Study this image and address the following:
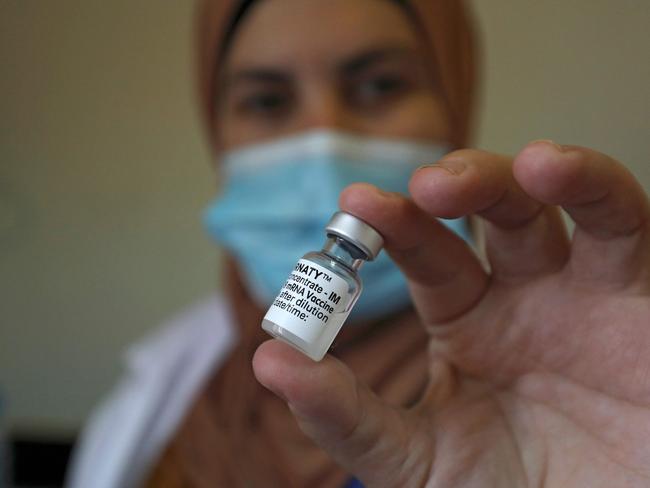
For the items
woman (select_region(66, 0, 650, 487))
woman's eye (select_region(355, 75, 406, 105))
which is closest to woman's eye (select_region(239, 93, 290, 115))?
woman's eye (select_region(355, 75, 406, 105))

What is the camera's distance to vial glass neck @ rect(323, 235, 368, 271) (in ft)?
1.20

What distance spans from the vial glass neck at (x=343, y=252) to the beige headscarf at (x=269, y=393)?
426 mm

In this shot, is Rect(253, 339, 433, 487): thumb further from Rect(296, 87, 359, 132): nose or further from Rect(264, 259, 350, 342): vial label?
Rect(296, 87, 359, 132): nose

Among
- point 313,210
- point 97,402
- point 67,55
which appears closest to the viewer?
point 313,210

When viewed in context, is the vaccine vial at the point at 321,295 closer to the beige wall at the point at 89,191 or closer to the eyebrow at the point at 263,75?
the eyebrow at the point at 263,75

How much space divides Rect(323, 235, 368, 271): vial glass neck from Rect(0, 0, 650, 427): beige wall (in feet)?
3.33

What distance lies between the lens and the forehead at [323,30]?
76cm

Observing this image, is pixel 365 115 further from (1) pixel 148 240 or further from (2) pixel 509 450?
(1) pixel 148 240

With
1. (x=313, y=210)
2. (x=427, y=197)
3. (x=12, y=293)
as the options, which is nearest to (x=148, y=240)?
(x=12, y=293)

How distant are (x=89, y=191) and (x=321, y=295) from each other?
1.22 m

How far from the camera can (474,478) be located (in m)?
0.36

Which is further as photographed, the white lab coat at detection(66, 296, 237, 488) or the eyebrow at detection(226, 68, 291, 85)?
the white lab coat at detection(66, 296, 237, 488)

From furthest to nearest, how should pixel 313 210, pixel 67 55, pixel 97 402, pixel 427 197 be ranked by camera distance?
pixel 97 402 → pixel 67 55 → pixel 313 210 → pixel 427 197

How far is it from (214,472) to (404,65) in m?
0.76
